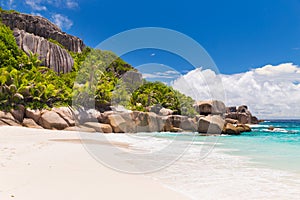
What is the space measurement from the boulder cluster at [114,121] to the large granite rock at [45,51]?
55.2ft

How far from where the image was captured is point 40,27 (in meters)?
47.2

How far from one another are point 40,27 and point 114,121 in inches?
1343

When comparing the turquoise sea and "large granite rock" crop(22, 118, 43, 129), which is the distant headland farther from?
the turquoise sea

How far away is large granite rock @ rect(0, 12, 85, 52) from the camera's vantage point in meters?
43.8

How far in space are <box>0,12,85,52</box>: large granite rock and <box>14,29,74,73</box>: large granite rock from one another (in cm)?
815

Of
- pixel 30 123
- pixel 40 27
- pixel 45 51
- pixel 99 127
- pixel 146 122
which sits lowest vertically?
pixel 99 127

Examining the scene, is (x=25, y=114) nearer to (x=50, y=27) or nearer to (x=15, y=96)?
(x=15, y=96)

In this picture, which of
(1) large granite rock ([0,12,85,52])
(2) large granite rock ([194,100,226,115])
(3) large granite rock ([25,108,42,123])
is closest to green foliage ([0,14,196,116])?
(3) large granite rock ([25,108,42,123])

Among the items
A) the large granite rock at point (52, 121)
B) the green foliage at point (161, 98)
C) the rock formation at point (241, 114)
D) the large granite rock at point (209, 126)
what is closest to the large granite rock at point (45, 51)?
the green foliage at point (161, 98)

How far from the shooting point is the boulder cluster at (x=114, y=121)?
18.5 meters

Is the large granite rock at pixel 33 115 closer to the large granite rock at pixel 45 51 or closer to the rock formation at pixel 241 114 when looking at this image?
the large granite rock at pixel 45 51

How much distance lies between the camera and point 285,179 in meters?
6.00

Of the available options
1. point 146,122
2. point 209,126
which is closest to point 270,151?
point 209,126

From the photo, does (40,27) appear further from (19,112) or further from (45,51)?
(19,112)
